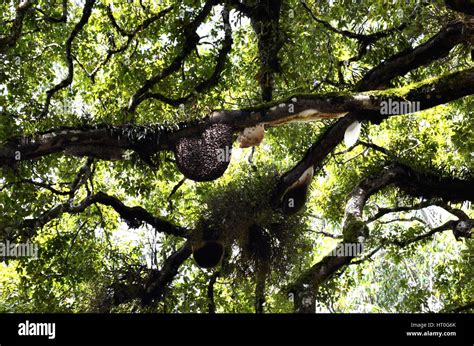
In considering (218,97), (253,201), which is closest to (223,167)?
(253,201)

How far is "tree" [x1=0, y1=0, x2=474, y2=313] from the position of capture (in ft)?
27.9

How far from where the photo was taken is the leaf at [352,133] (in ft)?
28.0

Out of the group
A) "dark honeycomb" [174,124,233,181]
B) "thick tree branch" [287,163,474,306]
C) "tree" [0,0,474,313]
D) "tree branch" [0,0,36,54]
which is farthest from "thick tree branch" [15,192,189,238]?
"tree branch" [0,0,36,54]

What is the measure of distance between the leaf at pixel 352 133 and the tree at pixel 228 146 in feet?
0.08

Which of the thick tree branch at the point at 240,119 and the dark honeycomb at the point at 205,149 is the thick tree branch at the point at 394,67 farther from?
the dark honeycomb at the point at 205,149

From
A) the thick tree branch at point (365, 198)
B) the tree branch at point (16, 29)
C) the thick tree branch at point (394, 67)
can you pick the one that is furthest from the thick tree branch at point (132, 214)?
the tree branch at point (16, 29)

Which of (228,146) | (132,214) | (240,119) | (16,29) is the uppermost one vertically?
(16,29)

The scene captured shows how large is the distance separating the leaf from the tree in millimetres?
25

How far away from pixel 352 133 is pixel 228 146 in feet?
5.12

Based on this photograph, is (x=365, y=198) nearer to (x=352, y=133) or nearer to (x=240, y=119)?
(x=352, y=133)

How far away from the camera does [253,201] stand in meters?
10.1

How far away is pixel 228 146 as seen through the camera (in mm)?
8344

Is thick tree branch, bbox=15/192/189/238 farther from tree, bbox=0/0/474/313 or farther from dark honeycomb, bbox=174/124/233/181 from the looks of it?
dark honeycomb, bbox=174/124/233/181

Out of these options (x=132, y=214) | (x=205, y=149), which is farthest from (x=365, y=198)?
(x=132, y=214)
